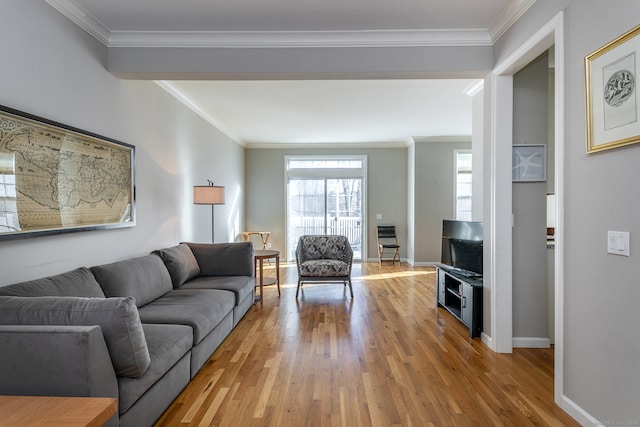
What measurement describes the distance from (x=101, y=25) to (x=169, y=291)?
238 cm

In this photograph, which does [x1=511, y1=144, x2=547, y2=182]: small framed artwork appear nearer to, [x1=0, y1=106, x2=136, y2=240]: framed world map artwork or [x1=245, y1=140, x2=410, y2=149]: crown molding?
[x1=0, y1=106, x2=136, y2=240]: framed world map artwork

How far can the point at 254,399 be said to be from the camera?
227 centimetres

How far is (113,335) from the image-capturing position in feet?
5.44

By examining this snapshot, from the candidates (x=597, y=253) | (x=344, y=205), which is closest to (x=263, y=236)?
(x=344, y=205)

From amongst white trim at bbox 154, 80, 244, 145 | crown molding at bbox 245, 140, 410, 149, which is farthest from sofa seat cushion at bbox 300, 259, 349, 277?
crown molding at bbox 245, 140, 410, 149

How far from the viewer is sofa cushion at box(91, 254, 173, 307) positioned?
2.61 meters

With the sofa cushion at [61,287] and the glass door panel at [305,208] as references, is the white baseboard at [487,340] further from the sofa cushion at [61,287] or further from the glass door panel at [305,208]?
the glass door panel at [305,208]

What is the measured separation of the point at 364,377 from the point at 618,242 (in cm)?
177

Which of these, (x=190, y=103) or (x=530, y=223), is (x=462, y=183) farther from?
(x=190, y=103)

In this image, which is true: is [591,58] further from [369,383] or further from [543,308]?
[369,383]

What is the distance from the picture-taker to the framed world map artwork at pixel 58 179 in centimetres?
208

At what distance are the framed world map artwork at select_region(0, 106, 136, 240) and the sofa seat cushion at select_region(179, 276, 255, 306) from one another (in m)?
0.92

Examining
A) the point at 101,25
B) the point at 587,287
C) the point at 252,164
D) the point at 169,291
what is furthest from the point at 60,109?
the point at 252,164

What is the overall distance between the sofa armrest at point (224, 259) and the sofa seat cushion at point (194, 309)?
28.1 inches
